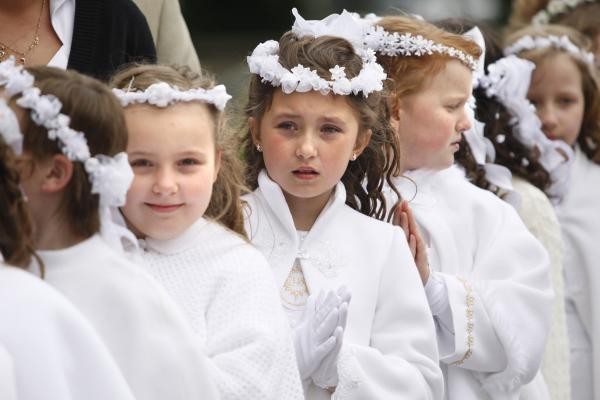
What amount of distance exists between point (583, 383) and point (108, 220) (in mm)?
3473

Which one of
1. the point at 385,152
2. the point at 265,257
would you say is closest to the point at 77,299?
the point at 265,257

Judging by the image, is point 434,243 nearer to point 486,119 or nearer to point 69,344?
point 486,119

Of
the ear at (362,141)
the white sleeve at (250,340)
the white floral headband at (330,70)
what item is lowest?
the white sleeve at (250,340)

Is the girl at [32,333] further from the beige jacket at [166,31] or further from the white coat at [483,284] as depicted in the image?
the beige jacket at [166,31]

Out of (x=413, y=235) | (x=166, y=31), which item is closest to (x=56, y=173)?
(x=413, y=235)

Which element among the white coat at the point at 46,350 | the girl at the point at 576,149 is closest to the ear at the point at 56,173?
the white coat at the point at 46,350

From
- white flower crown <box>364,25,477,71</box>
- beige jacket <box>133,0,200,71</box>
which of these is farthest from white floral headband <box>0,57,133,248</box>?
beige jacket <box>133,0,200,71</box>

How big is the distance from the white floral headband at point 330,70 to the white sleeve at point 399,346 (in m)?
0.52

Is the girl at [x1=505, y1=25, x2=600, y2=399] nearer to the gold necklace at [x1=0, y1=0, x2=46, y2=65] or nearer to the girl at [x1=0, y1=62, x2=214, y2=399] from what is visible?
the gold necklace at [x1=0, y1=0, x2=46, y2=65]

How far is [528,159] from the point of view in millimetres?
6094

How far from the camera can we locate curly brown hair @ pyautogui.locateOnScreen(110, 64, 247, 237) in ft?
12.9

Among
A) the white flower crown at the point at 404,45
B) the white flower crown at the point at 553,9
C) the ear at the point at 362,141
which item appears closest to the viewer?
the ear at the point at 362,141

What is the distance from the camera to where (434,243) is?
5.02m

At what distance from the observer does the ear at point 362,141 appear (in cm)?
456
